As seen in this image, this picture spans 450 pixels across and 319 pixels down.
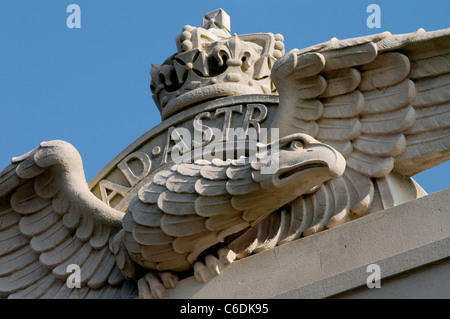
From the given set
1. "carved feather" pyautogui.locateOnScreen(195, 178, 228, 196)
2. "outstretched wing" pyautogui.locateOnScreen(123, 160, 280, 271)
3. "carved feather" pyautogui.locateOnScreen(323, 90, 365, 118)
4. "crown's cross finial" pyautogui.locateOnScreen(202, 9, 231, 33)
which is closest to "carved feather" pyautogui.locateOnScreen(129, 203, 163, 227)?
"outstretched wing" pyautogui.locateOnScreen(123, 160, 280, 271)

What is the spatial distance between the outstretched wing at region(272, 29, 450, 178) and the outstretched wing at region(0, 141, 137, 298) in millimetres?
1376

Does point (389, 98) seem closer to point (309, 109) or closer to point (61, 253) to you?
point (309, 109)

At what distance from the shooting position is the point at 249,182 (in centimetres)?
586

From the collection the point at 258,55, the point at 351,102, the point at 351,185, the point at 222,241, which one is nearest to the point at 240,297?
the point at 222,241

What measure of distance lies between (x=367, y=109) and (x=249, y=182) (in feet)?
2.97

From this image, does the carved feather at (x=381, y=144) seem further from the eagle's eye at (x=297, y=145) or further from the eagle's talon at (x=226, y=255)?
the eagle's talon at (x=226, y=255)

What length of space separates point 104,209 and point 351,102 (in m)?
1.62

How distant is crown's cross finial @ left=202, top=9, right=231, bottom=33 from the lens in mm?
8008

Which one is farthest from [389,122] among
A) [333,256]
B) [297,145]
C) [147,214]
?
[147,214]

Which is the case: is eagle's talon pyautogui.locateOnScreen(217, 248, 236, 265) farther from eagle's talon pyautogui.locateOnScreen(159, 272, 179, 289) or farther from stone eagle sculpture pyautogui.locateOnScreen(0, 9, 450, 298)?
eagle's talon pyautogui.locateOnScreen(159, 272, 179, 289)

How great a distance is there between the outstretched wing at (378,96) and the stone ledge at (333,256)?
0.39 m

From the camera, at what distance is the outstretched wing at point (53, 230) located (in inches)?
259
